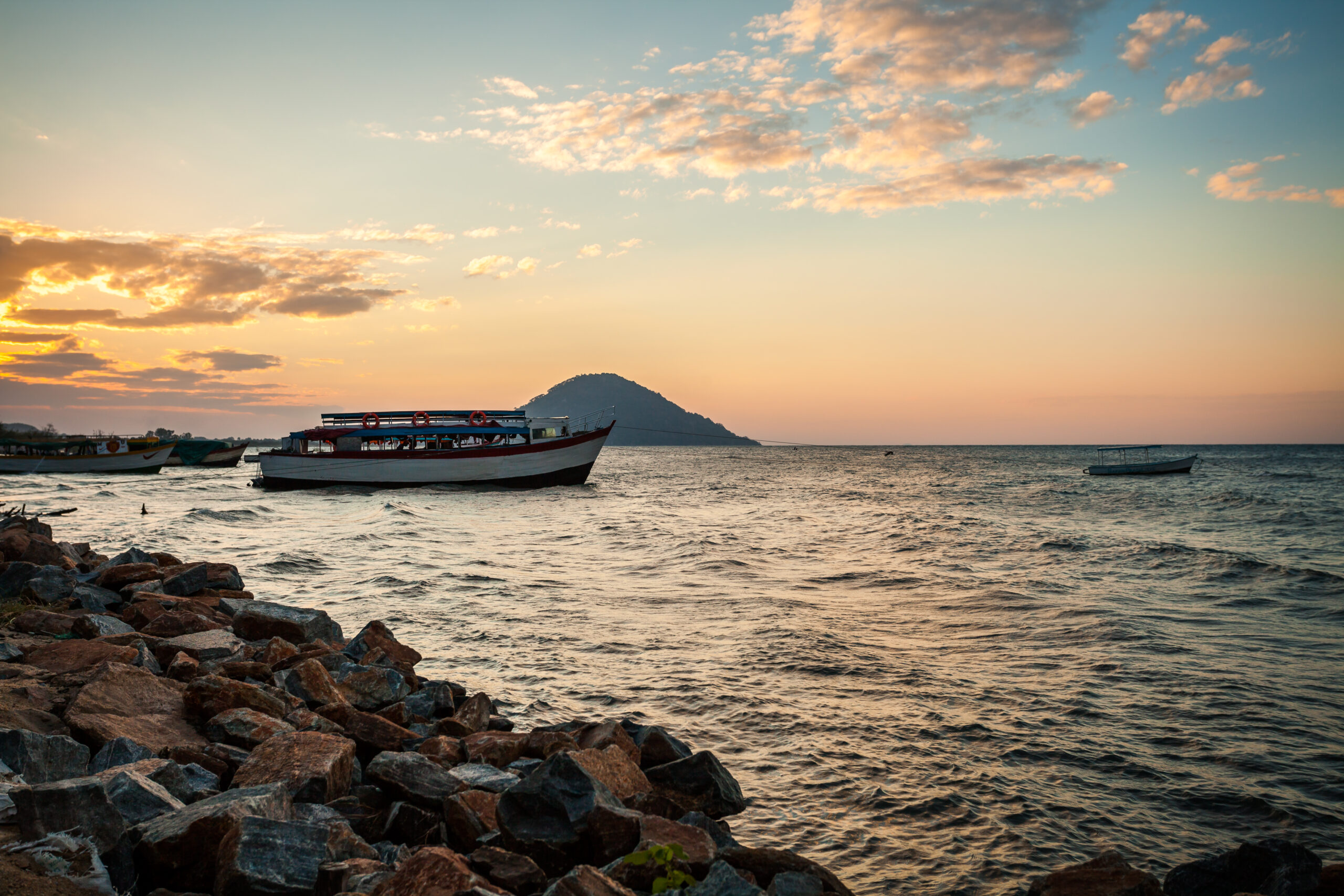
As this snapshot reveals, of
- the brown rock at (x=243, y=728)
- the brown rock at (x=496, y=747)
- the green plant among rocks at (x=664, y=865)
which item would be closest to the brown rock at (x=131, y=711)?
the brown rock at (x=243, y=728)

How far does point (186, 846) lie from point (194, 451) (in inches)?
3717

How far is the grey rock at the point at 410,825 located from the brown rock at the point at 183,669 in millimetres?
3213

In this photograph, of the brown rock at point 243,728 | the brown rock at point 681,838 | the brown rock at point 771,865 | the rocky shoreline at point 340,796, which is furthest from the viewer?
the brown rock at point 243,728

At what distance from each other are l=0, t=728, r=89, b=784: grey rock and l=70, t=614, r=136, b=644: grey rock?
3828 mm

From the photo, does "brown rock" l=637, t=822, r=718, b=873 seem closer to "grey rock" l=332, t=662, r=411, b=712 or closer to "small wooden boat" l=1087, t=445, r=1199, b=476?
"grey rock" l=332, t=662, r=411, b=712

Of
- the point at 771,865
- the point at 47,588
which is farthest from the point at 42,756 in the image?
the point at 47,588

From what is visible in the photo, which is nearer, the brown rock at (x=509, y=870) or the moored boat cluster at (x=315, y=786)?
the moored boat cluster at (x=315, y=786)

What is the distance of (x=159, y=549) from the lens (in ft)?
67.0

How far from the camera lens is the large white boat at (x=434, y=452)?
4656cm

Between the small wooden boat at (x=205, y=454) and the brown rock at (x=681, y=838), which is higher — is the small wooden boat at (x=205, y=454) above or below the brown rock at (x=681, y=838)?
above

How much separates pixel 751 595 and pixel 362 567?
988 cm

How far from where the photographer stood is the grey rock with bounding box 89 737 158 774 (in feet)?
15.7

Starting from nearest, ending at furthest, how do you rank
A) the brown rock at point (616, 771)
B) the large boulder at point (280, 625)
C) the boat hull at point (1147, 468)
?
the brown rock at point (616, 771) < the large boulder at point (280, 625) < the boat hull at point (1147, 468)

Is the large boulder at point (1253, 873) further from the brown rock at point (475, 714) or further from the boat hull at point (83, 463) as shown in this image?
the boat hull at point (83, 463)
